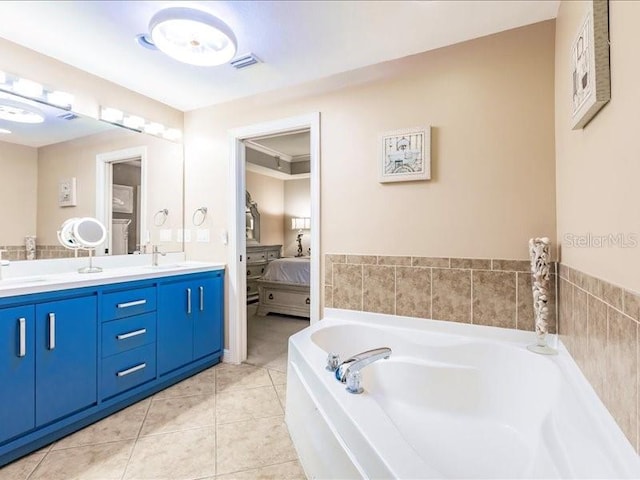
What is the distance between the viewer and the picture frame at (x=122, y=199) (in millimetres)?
2674

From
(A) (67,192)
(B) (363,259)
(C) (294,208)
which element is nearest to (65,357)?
(A) (67,192)

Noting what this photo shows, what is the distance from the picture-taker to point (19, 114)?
2.10 m

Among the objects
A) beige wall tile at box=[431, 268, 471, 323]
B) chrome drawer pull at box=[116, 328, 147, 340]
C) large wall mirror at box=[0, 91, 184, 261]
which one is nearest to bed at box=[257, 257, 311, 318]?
large wall mirror at box=[0, 91, 184, 261]

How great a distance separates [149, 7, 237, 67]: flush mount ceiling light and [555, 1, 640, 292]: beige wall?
168 centimetres

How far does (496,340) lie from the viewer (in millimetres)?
1906

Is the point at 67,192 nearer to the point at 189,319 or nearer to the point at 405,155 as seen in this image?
the point at 189,319

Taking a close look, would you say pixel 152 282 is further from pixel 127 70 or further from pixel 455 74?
pixel 455 74

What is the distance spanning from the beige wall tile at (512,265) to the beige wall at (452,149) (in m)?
0.04

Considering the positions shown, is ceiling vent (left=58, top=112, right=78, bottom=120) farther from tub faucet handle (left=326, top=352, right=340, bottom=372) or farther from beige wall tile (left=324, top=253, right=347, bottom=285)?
tub faucet handle (left=326, top=352, right=340, bottom=372)

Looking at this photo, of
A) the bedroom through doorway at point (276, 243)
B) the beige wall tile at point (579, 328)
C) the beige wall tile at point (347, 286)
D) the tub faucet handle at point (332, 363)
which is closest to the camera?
the beige wall tile at point (579, 328)

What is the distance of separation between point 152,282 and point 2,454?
111cm

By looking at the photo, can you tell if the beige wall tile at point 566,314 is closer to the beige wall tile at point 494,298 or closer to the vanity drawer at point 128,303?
the beige wall tile at point 494,298

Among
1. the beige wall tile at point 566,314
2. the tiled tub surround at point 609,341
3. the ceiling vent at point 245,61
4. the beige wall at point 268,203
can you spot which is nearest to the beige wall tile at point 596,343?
the tiled tub surround at point 609,341

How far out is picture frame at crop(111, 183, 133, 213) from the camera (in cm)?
267
